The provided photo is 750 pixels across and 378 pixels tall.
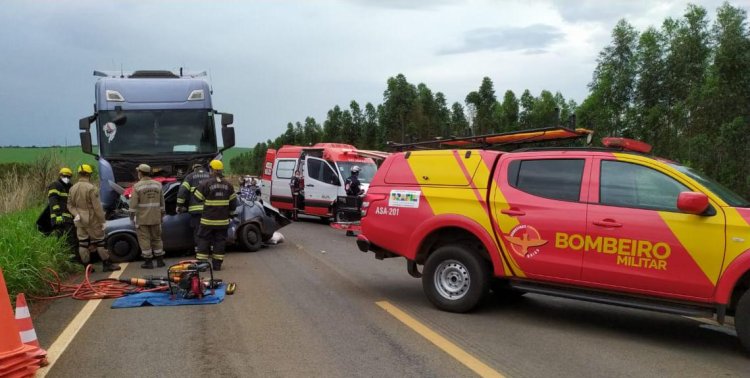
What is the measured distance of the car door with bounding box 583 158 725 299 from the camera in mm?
5281

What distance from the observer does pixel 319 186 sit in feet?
59.4

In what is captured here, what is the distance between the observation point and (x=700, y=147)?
18031mm

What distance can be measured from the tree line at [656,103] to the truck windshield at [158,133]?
468 cm

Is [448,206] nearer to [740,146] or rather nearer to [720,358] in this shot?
[720,358]

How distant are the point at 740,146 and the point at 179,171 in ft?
49.9

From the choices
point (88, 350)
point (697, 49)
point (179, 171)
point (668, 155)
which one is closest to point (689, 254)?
point (88, 350)

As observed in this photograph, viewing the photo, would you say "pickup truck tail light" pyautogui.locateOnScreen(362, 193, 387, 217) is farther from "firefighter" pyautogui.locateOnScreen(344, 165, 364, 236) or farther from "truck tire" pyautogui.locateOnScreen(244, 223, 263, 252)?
"firefighter" pyautogui.locateOnScreen(344, 165, 364, 236)

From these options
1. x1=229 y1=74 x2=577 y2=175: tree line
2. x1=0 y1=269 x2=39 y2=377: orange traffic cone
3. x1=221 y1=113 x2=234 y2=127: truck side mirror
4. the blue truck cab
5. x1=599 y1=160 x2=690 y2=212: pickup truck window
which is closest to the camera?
x1=0 y1=269 x2=39 y2=377: orange traffic cone

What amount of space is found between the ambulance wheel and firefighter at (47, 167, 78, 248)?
959 centimetres

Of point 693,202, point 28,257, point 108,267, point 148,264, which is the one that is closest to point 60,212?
point 108,267

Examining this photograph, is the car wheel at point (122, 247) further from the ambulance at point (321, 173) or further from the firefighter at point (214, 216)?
the ambulance at point (321, 173)

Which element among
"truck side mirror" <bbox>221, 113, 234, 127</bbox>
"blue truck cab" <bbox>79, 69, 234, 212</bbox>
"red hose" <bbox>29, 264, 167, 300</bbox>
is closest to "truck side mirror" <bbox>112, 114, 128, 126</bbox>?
"blue truck cab" <bbox>79, 69, 234, 212</bbox>

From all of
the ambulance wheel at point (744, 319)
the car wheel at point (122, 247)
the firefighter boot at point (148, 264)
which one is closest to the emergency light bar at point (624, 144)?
the ambulance wheel at point (744, 319)

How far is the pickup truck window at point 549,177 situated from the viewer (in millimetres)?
6141
